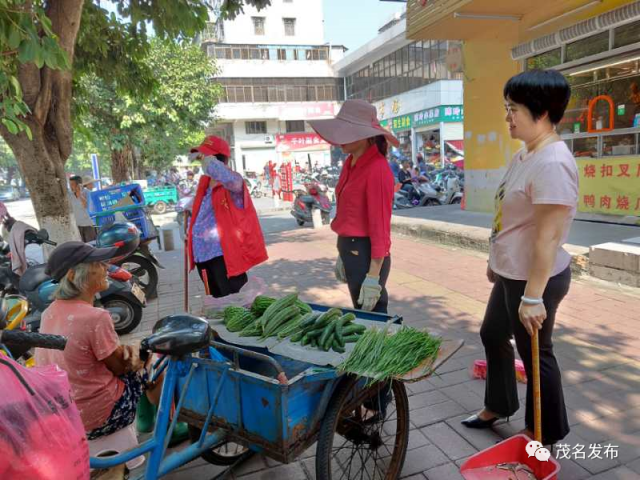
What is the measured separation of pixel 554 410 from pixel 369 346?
105cm

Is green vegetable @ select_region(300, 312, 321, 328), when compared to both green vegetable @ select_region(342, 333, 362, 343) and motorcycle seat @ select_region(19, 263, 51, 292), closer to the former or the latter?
green vegetable @ select_region(342, 333, 362, 343)

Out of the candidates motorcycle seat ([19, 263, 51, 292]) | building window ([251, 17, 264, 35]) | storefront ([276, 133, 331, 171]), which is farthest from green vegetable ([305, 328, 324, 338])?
building window ([251, 17, 264, 35])

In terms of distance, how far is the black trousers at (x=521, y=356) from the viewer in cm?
217

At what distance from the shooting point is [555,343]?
3.72m

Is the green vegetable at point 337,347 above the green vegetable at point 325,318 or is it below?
below

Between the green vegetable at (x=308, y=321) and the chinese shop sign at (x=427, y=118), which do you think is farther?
the chinese shop sign at (x=427, y=118)

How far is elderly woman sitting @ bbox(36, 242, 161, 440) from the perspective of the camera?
6.48ft

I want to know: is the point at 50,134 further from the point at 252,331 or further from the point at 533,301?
the point at 533,301

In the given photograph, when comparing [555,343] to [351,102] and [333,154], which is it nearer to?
[351,102]

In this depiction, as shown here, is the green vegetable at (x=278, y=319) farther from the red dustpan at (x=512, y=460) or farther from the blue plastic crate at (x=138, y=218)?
the blue plastic crate at (x=138, y=218)

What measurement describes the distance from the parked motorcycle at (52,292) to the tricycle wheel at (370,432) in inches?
112

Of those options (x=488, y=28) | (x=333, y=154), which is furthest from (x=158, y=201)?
(x=333, y=154)

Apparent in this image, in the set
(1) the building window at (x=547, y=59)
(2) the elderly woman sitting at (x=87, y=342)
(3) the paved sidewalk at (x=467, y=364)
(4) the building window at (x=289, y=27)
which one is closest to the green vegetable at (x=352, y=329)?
(3) the paved sidewalk at (x=467, y=364)

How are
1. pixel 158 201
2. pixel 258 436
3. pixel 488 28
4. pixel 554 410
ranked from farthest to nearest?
1. pixel 158 201
2. pixel 488 28
3. pixel 554 410
4. pixel 258 436
